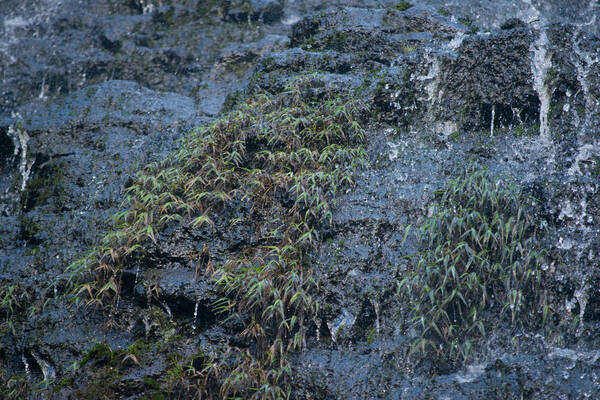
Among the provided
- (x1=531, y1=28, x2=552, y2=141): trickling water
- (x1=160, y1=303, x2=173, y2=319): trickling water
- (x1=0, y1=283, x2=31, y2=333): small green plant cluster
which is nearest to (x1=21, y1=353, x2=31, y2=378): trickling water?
(x1=0, y1=283, x2=31, y2=333): small green plant cluster

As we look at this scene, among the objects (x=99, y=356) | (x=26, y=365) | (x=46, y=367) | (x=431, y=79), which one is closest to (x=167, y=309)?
(x=99, y=356)

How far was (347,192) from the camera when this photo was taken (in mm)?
6891

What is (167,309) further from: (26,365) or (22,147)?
(22,147)

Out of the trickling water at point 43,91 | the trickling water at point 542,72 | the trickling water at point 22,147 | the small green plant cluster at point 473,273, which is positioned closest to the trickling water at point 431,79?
the trickling water at point 542,72

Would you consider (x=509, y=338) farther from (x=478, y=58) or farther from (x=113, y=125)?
Result: (x=113, y=125)

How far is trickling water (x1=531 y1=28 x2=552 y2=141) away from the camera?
7.21 metres

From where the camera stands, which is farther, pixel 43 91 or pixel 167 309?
pixel 43 91

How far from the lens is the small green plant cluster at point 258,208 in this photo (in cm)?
564

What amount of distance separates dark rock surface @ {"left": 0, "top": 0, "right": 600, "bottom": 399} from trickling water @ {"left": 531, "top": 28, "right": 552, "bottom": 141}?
0.07ft

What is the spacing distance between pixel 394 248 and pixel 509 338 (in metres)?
1.62

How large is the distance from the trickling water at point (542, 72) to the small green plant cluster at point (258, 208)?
8.42ft

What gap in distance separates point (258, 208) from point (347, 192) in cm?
123

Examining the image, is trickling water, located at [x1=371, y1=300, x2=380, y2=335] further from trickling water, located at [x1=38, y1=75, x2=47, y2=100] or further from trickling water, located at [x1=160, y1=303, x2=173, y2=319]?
trickling water, located at [x1=38, y1=75, x2=47, y2=100]

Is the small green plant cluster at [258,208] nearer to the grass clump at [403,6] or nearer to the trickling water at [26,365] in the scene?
the trickling water at [26,365]
